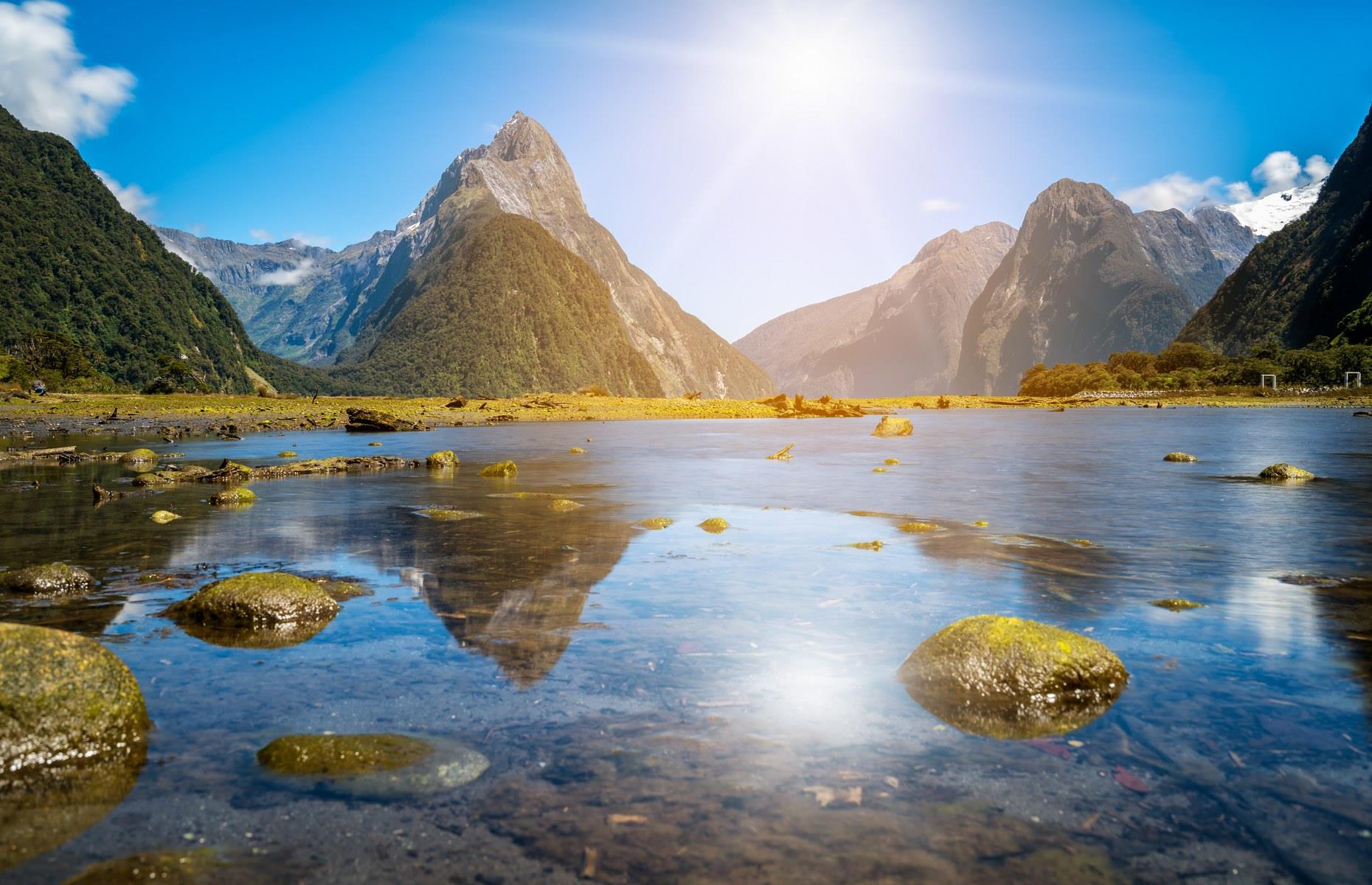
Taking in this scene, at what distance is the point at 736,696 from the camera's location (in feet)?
26.0

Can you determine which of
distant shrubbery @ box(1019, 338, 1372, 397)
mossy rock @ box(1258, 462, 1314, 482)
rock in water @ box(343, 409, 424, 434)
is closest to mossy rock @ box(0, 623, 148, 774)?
mossy rock @ box(1258, 462, 1314, 482)

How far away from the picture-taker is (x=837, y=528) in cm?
1852

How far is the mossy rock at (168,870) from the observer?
15.9 ft

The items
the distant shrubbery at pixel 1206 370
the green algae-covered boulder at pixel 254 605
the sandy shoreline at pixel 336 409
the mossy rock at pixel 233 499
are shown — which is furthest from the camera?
the distant shrubbery at pixel 1206 370

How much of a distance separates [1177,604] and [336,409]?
296ft

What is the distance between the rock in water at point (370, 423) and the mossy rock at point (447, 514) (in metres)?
40.8

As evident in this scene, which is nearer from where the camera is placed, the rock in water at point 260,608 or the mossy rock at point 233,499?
the rock in water at point 260,608

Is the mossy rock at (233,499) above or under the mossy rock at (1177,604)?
above

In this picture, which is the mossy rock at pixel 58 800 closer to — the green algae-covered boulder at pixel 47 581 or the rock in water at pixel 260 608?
the rock in water at pixel 260 608

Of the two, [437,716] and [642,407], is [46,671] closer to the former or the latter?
[437,716]

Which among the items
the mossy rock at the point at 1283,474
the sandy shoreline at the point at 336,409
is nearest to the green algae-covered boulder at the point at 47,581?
the mossy rock at the point at 1283,474

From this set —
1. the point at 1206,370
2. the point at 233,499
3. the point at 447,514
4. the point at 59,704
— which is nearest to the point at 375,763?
the point at 59,704

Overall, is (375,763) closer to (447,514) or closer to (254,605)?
(254,605)

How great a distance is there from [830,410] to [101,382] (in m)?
95.3
